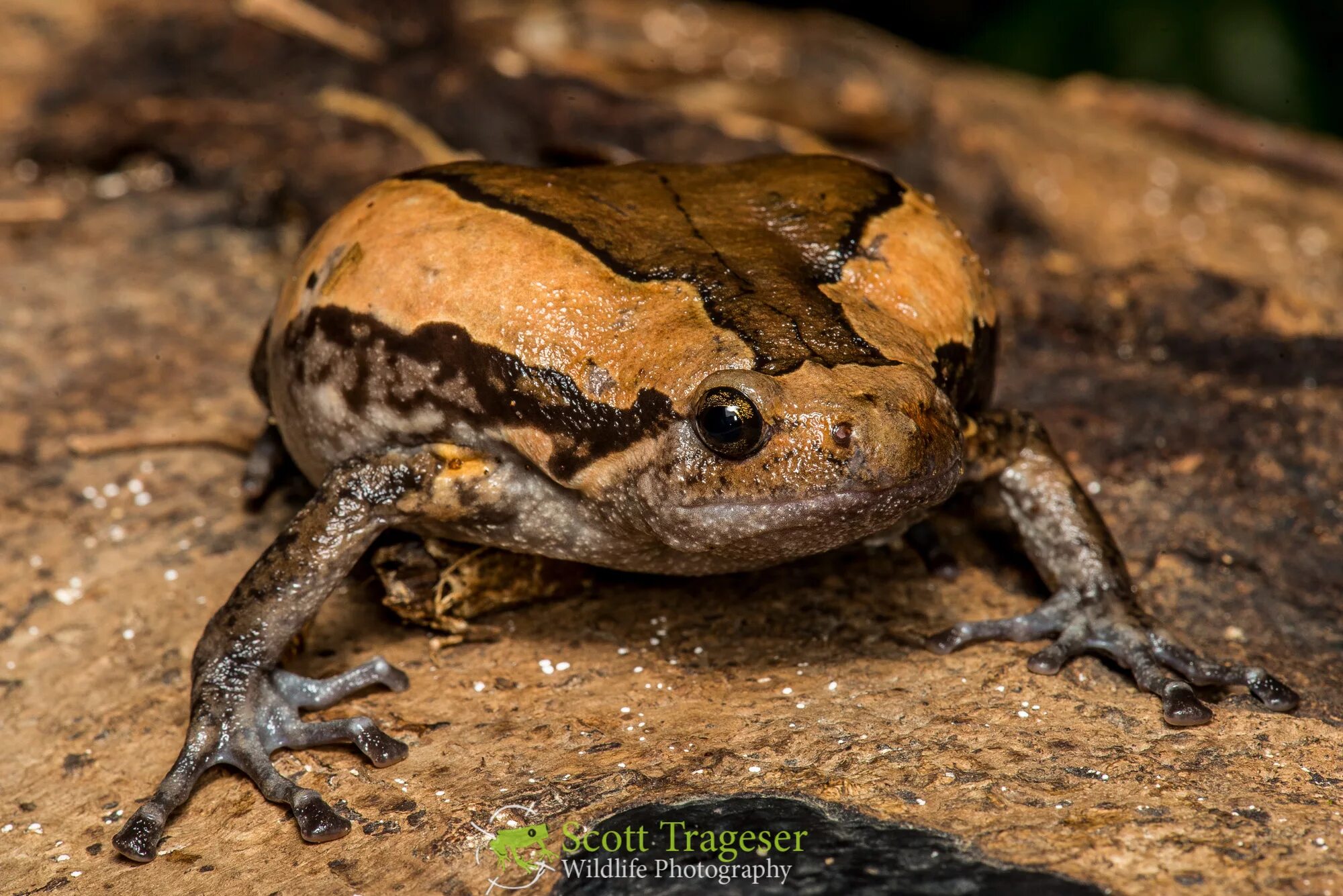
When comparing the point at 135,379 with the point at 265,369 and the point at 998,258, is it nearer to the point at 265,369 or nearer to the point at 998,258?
the point at 265,369

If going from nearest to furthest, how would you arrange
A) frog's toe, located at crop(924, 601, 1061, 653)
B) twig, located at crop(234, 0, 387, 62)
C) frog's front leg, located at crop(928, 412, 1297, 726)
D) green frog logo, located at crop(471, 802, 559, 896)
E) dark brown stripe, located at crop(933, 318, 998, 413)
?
green frog logo, located at crop(471, 802, 559, 896) → frog's front leg, located at crop(928, 412, 1297, 726) → dark brown stripe, located at crop(933, 318, 998, 413) → frog's toe, located at crop(924, 601, 1061, 653) → twig, located at crop(234, 0, 387, 62)

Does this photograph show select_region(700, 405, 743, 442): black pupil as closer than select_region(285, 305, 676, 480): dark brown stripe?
Yes

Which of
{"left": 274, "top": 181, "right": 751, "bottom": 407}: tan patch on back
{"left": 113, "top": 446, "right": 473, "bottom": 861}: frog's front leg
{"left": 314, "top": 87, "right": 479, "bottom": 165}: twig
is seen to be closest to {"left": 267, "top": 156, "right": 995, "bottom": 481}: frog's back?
{"left": 274, "top": 181, "right": 751, "bottom": 407}: tan patch on back

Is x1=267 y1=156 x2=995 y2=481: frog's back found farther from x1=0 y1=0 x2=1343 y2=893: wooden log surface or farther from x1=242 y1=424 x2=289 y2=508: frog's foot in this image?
x1=0 y1=0 x2=1343 y2=893: wooden log surface

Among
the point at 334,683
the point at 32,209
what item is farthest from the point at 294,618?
the point at 32,209

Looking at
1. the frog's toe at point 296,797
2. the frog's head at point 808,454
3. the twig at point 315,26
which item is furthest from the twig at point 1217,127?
the frog's toe at point 296,797
